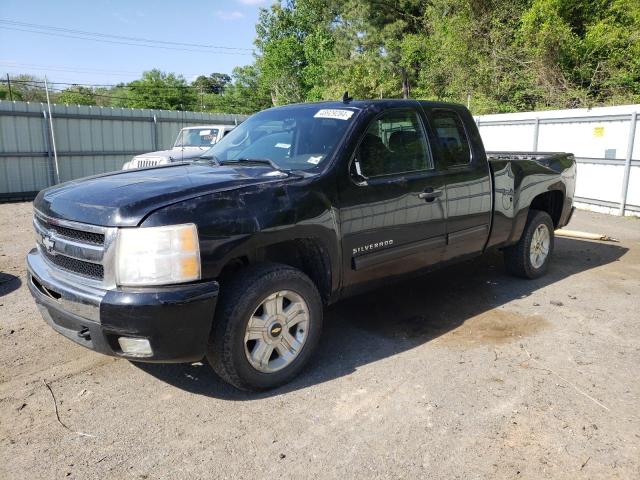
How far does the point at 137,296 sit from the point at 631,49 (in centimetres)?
1987

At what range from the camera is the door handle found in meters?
4.27

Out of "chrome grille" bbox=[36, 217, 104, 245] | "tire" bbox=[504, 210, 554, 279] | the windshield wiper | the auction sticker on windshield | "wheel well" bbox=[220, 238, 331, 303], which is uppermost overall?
the auction sticker on windshield

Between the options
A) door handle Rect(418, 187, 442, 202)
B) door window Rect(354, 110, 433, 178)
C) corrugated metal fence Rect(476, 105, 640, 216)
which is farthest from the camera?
corrugated metal fence Rect(476, 105, 640, 216)

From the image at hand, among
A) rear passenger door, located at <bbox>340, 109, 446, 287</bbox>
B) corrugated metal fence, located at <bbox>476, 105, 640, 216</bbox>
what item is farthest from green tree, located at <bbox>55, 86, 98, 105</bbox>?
rear passenger door, located at <bbox>340, 109, 446, 287</bbox>

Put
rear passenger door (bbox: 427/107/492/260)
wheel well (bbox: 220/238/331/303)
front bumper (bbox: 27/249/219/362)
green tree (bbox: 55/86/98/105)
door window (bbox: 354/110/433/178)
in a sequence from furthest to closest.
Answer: green tree (bbox: 55/86/98/105), rear passenger door (bbox: 427/107/492/260), door window (bbox: 354/110/433/178), wheel well (bbox: 220/238/331/303), front bumper (bbox: 27/249/219/362)

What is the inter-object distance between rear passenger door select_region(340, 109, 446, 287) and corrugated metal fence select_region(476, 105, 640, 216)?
26.8 ft

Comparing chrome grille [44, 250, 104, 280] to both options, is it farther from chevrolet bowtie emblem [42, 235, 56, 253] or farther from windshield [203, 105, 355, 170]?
windshield [203, 105, 355, 170]

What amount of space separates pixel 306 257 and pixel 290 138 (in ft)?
3.41

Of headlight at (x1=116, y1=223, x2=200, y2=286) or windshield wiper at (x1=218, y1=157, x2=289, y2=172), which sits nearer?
headlight at (x1=116, y1=223, x2=200, y2=286)

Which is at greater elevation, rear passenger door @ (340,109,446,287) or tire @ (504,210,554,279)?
rear passenger door @ (340,109,446,287)

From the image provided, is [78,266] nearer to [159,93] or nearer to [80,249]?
[80,249]

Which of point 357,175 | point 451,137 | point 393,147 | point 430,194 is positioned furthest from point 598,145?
point 357,175

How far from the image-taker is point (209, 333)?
119 inches

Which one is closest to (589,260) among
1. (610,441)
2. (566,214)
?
(566,214)
